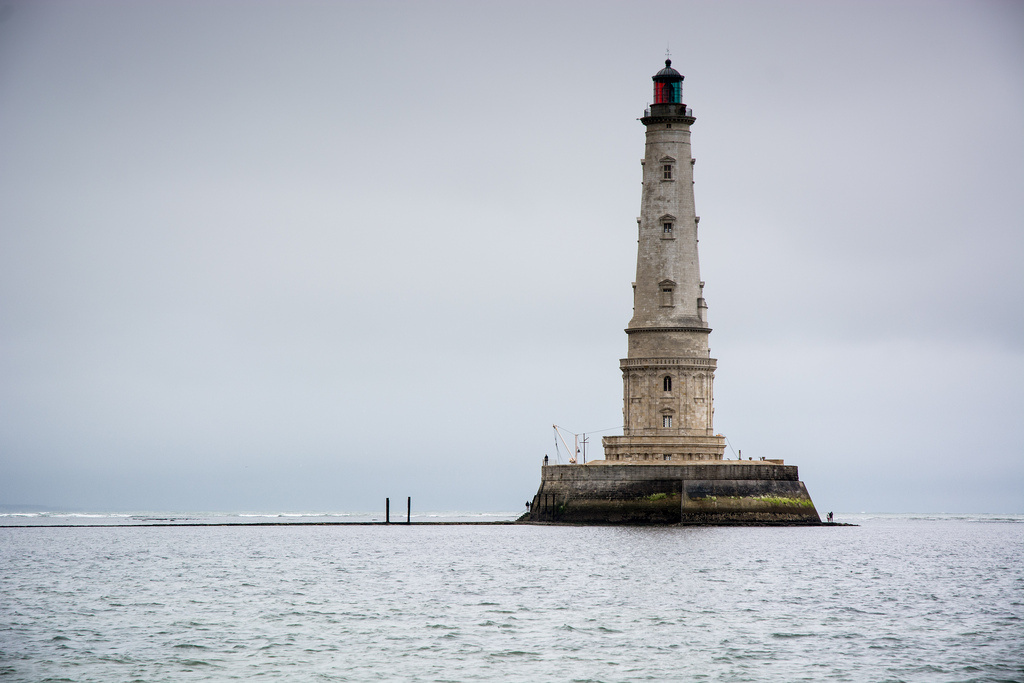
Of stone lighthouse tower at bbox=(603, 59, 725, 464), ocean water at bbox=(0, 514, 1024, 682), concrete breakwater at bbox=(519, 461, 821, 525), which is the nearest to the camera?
ocean water at bbox=(0, 514, 1024, 682)

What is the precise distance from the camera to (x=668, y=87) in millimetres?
75500

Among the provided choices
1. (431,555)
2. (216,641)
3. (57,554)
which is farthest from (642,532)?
(216,641)

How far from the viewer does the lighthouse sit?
6700 cm

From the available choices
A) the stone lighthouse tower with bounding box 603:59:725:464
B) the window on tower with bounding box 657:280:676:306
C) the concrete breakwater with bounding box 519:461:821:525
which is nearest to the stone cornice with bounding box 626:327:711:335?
the stone lighthouse tower with bounding box 603:59:725:464

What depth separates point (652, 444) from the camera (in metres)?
70.7

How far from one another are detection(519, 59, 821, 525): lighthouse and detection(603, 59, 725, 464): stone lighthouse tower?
0.18ft

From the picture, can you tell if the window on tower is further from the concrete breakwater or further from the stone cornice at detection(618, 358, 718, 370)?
the concrete breakwater

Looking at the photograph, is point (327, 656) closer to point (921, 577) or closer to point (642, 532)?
point (921, 577)

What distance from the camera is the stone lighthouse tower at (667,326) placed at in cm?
7156

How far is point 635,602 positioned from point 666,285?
38.7 meters

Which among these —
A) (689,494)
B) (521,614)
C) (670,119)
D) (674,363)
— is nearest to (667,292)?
(674,363)

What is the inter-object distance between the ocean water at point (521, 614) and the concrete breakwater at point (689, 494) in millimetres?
6416

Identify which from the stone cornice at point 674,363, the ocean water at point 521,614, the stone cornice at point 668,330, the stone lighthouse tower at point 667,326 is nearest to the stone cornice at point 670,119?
the stone lighthouse tower at point 667,326

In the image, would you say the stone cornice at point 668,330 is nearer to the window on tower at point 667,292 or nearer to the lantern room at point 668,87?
the window on tower at point 667,292
